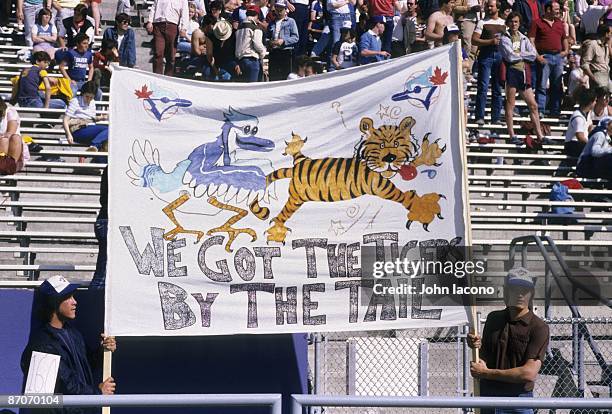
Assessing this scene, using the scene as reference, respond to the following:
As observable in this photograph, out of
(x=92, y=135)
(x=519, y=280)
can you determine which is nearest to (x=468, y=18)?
(x=92, y=135)

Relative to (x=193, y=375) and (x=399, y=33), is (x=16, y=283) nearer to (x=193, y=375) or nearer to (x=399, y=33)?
(x=193, y=375)

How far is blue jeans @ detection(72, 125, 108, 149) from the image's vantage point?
14.4m

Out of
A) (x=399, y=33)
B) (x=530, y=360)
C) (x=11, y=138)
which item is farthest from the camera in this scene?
(x=399, y=33)

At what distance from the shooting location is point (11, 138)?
13.2 m

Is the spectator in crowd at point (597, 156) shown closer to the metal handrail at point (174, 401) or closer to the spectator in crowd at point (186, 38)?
the spectator in crowd at point (186, 38)

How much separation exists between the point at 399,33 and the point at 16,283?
8.41 metres

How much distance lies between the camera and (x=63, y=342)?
8.07 metres

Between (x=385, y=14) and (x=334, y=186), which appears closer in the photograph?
(x=334, y=186)

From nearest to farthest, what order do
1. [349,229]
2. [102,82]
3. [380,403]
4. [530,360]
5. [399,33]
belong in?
[380,403]
[530,360]
[349,229]
[102,82]
[399,33]

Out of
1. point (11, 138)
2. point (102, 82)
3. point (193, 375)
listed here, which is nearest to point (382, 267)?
point (193, 375)

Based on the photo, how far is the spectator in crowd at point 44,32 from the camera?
56.0ft

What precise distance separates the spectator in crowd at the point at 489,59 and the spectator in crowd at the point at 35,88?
5.38 m

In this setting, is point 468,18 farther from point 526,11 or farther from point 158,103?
point 158,103

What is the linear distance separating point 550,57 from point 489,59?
1.16 meters
